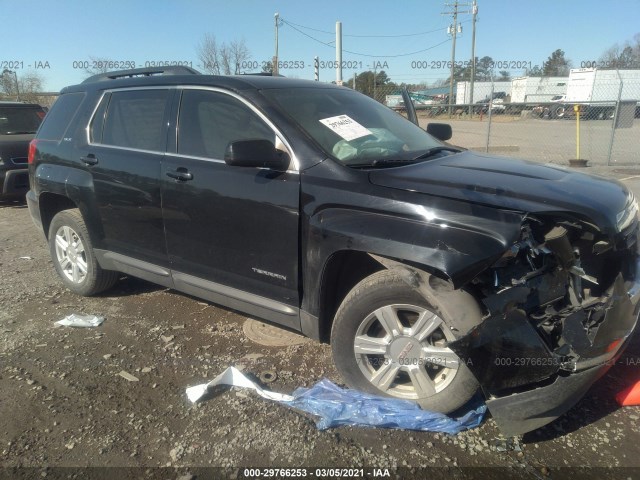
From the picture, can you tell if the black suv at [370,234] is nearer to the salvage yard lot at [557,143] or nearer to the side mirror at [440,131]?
the side mirror at [440,131]

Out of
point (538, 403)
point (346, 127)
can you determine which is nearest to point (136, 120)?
point (346, 127)

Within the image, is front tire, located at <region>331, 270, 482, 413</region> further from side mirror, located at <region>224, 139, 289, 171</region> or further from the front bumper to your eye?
side mirror, located at <region>224, 139, 289, 171</region>

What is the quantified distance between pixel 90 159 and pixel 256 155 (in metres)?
1.91

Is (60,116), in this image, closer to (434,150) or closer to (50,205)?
(50,205)

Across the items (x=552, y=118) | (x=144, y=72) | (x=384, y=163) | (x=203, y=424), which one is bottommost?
(x=203, y=424)

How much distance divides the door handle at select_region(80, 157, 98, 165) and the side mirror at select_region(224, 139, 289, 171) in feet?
5.52

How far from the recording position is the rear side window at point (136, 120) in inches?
147

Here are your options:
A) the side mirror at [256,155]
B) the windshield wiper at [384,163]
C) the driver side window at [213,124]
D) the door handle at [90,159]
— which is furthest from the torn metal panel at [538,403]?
the door handle at [90,159]

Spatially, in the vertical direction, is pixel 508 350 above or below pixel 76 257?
above

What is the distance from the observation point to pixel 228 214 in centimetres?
322

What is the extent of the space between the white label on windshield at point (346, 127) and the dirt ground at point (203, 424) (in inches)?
61.0

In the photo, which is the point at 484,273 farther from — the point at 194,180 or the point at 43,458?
the point at 43,458

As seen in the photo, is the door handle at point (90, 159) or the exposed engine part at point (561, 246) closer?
the exposed engine part at point (561, 246)

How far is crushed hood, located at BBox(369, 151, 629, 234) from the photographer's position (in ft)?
8.27
